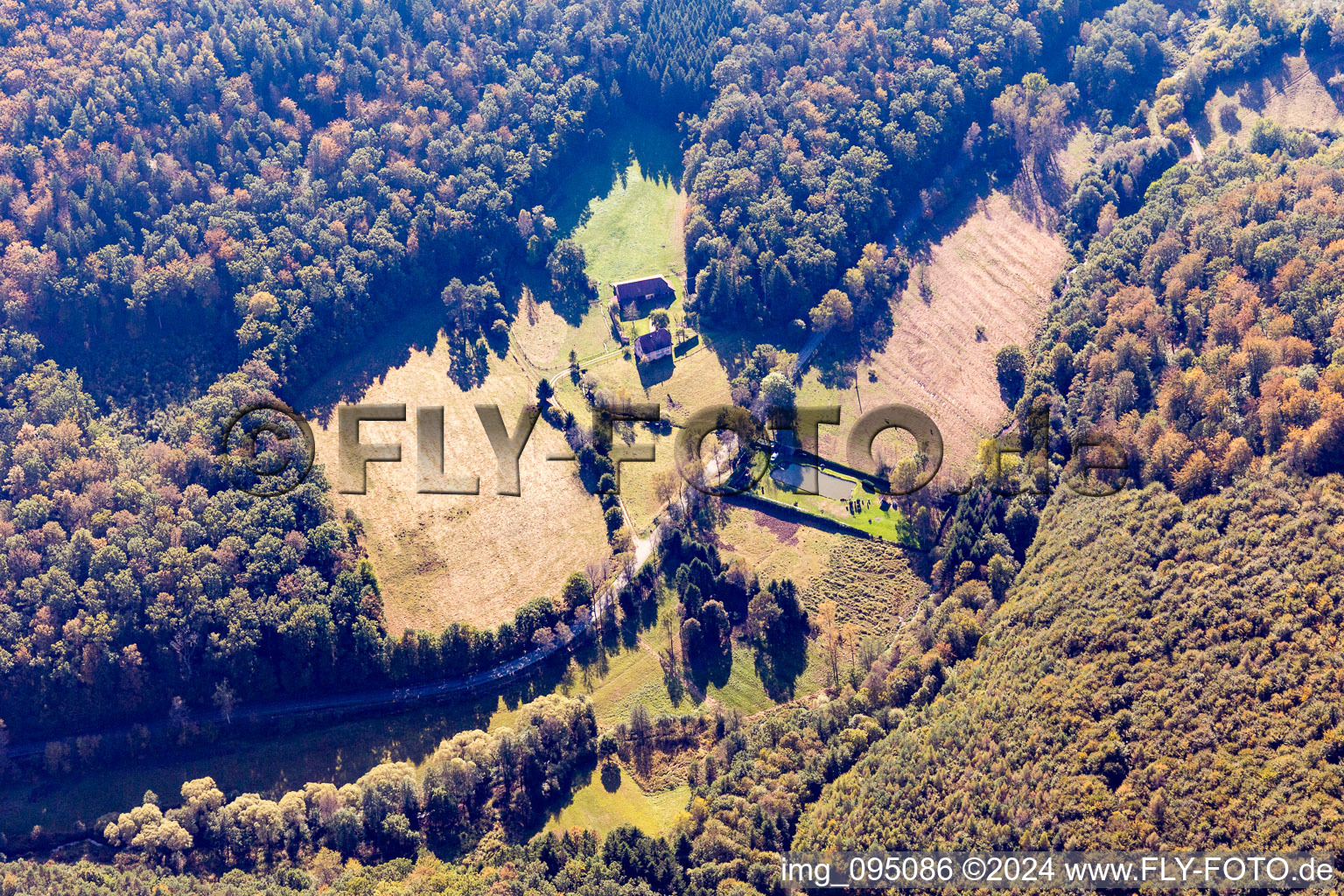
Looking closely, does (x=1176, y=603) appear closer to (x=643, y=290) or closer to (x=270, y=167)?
(x=643, y=290)

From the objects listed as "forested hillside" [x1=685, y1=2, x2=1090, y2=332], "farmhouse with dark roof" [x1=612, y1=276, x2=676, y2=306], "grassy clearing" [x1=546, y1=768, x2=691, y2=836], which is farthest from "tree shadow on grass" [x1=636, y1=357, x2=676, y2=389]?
"grassy clearing" [x1=546, y1=768, x2=691, y2=836]

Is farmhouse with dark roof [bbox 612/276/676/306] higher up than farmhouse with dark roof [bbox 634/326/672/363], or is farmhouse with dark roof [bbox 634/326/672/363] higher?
farmhouse with dark roof [bbox 612/276/676/306]

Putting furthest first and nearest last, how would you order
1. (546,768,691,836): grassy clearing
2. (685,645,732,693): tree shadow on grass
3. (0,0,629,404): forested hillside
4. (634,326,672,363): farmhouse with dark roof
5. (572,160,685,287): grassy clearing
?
(572,160,685,287): grassy clearing < (634,326,672,363): farmhouse with dark roof < (0,0,629,404): forested hillside < (685,645,732,693): tree shadow on grass < (546,768,691,836): grassy clearing

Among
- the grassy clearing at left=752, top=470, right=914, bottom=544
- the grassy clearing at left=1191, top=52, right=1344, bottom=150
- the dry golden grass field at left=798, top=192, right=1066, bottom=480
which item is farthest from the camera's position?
the grassy clearing at left=1191, top=52, right=1344, bottom=150

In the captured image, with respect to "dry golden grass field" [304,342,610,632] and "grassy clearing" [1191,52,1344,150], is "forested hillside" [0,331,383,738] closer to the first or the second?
"dry golden grass field" [304,342,610,632]

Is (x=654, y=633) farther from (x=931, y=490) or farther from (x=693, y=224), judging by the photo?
(x=693, y=224)

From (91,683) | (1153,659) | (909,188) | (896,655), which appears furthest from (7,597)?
(909,188)

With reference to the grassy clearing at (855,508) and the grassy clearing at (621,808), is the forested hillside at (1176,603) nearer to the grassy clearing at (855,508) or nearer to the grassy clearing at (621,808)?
the grassy clearing at (855,508)
